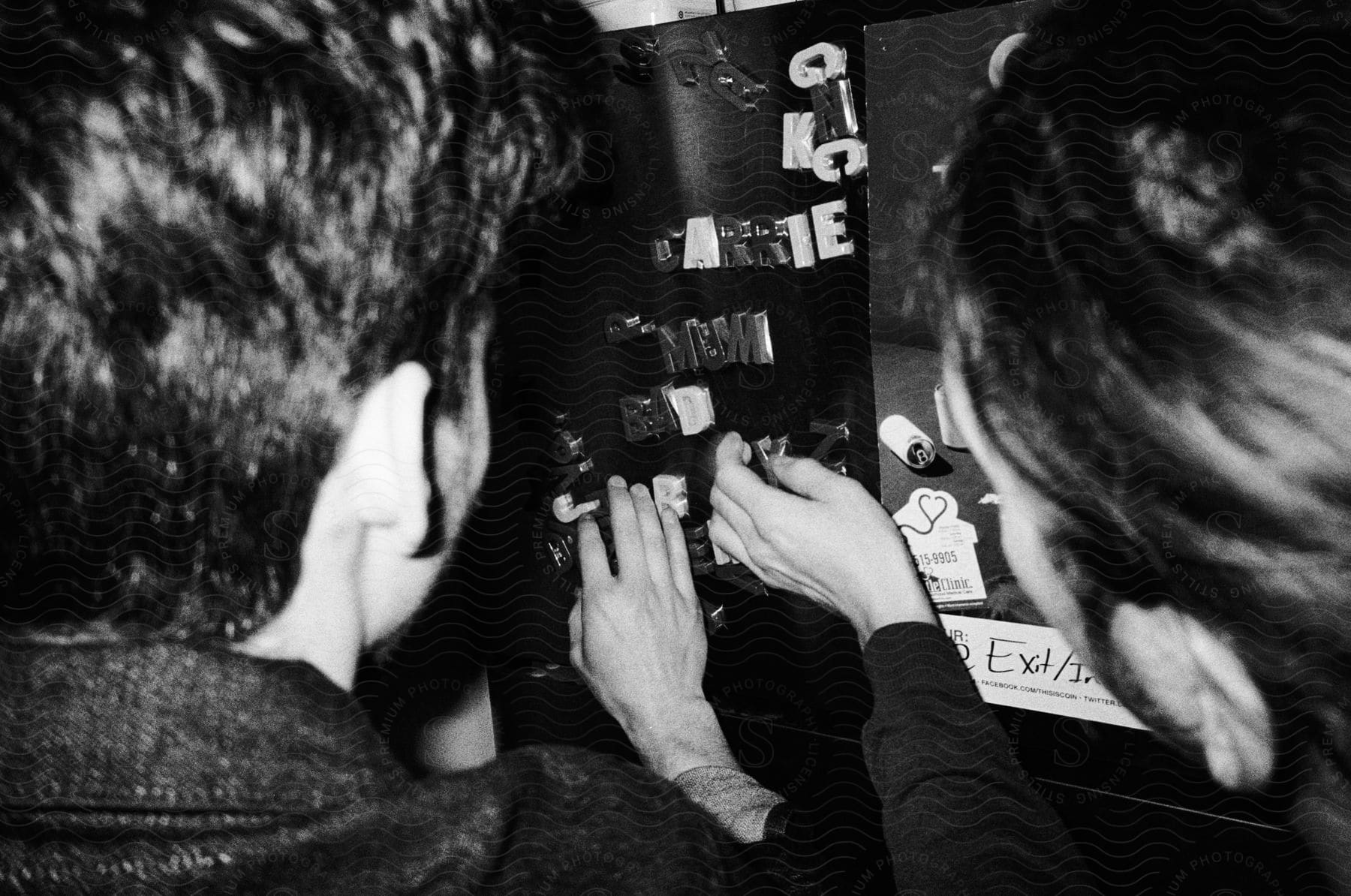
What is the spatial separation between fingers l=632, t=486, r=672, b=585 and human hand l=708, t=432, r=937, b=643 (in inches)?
3.3

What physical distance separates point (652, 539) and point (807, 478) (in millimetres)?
214

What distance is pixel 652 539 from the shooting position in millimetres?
1140

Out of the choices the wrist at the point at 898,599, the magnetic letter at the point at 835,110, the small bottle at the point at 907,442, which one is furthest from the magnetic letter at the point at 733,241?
the wrist at the point at 898,599

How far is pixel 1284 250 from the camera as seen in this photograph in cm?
77

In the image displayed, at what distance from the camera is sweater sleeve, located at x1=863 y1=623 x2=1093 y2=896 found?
86cm

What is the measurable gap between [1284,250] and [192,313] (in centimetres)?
110

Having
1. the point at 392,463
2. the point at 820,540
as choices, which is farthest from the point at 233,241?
the point at 820,540

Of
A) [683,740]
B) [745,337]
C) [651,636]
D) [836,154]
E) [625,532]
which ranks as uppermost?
[836,154]

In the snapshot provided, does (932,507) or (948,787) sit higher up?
(932,507)

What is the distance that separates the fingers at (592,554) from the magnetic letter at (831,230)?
41 centimetres

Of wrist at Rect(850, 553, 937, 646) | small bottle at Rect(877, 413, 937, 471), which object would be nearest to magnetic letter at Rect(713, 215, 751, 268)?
small bottle at Rect(877, 413, 937, 471)

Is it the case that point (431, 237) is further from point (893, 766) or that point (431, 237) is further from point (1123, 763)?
point (1123, 763)

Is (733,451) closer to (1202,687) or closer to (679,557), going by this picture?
(679,557)

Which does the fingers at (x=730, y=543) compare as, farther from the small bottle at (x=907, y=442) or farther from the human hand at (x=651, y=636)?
the small bottle at (x=907, y=442)
